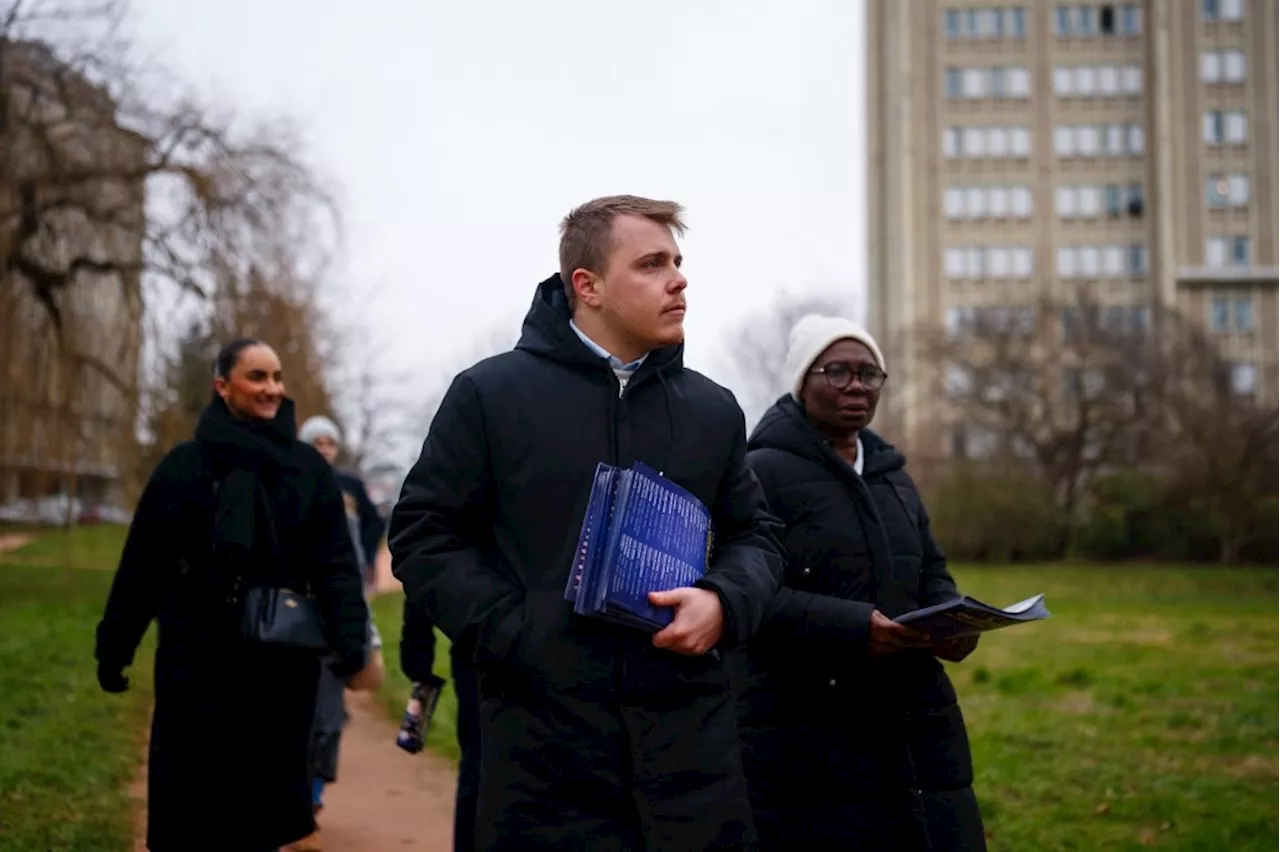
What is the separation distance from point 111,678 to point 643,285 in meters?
2.97

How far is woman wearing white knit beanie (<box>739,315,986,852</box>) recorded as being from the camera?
4293 millimetres

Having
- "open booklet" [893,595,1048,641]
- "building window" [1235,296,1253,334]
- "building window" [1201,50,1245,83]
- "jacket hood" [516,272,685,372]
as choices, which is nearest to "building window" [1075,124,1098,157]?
"building window" [1201,50,1245,83]

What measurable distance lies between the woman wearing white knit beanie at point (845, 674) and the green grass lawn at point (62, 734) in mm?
3890

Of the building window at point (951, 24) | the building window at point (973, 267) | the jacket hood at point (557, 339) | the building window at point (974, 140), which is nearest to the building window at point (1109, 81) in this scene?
the building window at point (974, 140)

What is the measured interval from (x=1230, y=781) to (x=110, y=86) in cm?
1654

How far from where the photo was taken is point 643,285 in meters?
3.33

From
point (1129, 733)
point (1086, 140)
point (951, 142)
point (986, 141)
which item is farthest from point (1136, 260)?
point (1129, 733)

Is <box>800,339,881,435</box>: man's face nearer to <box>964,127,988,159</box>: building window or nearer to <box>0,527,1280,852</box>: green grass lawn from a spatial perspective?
<box>0,527,1280,852</box>: green grass lawn

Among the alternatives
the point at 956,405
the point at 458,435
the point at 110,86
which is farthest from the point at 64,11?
the point at 956,405

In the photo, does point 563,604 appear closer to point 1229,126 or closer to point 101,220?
point 101,220

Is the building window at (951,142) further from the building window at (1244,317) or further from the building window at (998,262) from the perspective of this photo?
the building window at (1244,317)

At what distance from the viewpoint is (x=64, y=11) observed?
1884 centimetres

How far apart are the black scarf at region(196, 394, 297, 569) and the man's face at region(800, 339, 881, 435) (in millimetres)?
2029

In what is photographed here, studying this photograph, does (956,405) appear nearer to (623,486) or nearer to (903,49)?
(903,49)
